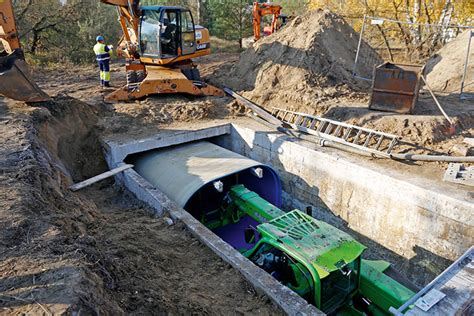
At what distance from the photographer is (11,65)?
8.78m

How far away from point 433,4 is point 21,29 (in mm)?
18043

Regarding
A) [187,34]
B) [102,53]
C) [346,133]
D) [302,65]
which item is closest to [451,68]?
[302,65]

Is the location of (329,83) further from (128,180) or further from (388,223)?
(128,180)

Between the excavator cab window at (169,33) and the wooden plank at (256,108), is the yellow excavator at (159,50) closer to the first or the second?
the excavator cab window at (169,33)

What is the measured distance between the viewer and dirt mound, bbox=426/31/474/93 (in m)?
11.1

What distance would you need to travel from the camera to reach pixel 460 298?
14.4 feet

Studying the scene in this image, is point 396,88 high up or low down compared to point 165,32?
down

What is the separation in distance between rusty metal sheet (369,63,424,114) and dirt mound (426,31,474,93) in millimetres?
2917

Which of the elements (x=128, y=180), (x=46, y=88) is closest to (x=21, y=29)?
(x=46, y=88)

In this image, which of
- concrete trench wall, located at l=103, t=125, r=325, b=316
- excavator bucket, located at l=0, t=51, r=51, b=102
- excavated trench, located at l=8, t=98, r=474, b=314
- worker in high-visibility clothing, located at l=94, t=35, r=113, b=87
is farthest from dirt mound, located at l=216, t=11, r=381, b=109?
excavator bucket, located at l=0, t=51, r=51, b=102

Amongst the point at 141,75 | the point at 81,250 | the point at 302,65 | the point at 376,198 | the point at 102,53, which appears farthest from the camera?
the point at 141,75

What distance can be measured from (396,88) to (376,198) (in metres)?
3.17

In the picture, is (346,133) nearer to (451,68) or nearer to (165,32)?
(451,68)

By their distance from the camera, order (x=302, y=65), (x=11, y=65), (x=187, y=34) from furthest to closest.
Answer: (x=187, y=34) < (x=302, y=65) < (x=11, y=65)
